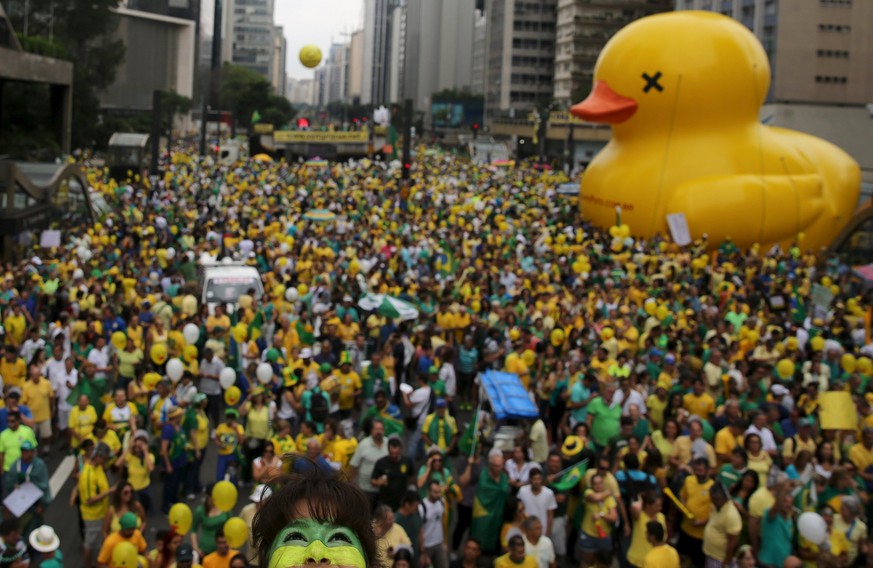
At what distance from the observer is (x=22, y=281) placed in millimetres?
14945

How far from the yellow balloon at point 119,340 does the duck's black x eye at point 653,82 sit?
14396mm

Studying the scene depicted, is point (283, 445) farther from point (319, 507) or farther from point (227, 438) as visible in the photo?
point (319, 507)

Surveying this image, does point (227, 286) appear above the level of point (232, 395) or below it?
above

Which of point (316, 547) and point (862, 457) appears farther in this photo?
point (862, 457)

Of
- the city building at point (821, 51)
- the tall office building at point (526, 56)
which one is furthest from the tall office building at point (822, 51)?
the tall office building at point (526, 56)

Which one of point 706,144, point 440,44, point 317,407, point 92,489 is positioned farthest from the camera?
point 440,44

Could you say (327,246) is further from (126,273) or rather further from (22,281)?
(22,281)

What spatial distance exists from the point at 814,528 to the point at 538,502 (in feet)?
5.95

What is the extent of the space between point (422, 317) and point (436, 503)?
7.64 meters

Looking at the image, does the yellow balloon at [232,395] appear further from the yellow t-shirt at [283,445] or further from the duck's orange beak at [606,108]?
the duck's orange beak at [606,108]

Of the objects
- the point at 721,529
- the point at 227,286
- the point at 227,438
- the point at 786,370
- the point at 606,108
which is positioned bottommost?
the point at 721,529

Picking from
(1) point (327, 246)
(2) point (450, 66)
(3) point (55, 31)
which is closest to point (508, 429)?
(1) point (327, 246)

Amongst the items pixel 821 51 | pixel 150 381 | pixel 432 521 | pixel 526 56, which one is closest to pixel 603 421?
pixel 432 521

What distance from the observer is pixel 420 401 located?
995 centimetres
